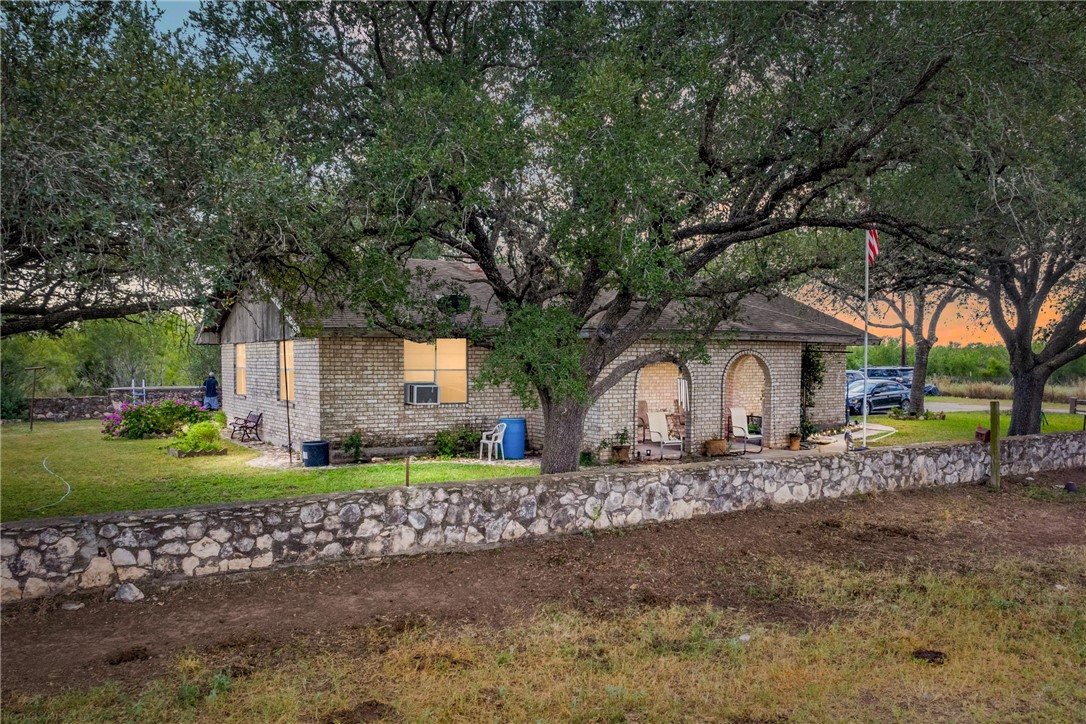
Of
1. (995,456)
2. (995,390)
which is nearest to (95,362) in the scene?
(995,456)

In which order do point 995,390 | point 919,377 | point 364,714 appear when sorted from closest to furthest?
point 364,714 < point 919,377 < point 995,390

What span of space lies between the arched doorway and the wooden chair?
1045 centimetres

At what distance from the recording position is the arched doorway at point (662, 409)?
647 inches

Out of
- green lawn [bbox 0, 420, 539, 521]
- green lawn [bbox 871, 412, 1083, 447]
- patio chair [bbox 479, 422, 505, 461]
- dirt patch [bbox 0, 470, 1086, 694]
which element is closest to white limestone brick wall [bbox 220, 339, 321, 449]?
green lawn [bbox 0, 420, 539, 521]

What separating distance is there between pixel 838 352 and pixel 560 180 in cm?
1624

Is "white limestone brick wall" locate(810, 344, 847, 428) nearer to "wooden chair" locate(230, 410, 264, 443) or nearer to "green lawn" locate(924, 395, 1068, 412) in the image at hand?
"green lawn" locate(924, 395, 1068, 412)

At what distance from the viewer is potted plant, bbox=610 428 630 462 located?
15.0 m

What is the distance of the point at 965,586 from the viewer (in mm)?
7047

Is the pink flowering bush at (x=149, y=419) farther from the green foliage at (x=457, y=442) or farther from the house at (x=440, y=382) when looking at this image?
the green foliage at (x=457, y=442)

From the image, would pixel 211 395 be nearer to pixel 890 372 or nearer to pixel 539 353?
pixel 539 353

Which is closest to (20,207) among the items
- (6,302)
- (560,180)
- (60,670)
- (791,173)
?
(6,302)

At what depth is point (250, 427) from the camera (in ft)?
63.8

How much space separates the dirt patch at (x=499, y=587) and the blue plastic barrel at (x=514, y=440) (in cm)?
690

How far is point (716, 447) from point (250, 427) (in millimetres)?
12575
